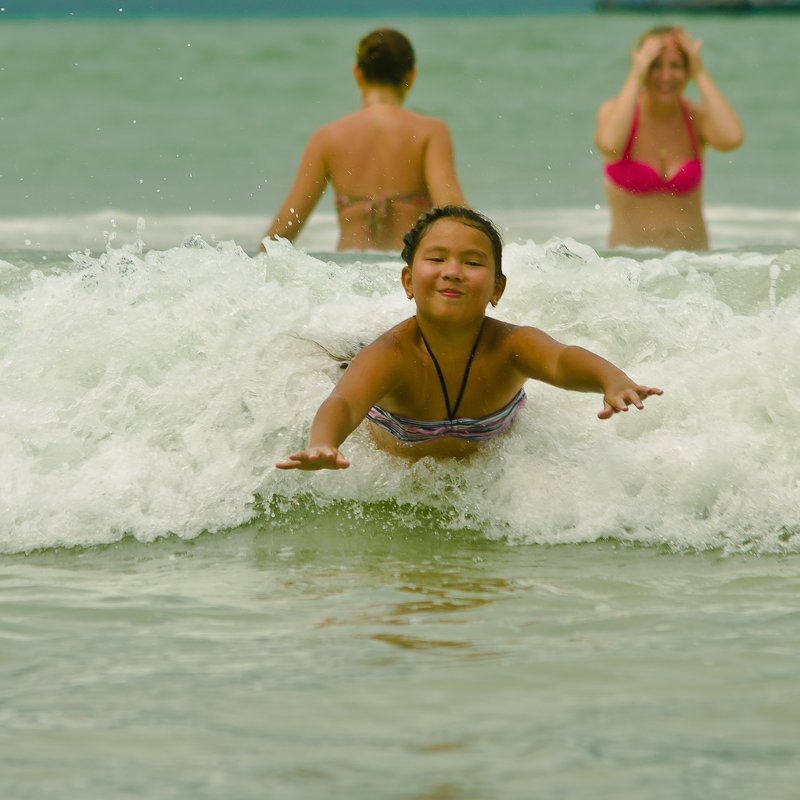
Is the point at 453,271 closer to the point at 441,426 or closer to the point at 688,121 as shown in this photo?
the point at 441,426

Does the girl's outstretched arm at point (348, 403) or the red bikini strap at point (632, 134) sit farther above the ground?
the red bikini strap at point (632, 134)

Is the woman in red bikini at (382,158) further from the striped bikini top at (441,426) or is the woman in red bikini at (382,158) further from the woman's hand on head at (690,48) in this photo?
the striped bikini top at (441,426)

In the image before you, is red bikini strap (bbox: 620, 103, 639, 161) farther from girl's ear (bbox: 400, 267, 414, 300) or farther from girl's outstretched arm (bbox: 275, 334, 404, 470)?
girl's outstretched arm (bbox: 275, 334, 404, 470)

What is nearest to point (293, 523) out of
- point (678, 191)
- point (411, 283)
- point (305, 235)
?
point (411, 283)

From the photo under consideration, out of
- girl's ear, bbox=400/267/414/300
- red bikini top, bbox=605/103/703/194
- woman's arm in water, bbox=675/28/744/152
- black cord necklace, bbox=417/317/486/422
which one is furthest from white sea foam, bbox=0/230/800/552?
woman's arm in water, bbox=675/28/744/152

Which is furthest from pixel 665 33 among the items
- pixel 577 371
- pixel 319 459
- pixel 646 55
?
pixel 319 459

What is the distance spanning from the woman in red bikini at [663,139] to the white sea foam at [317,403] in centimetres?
205

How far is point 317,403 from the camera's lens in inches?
192

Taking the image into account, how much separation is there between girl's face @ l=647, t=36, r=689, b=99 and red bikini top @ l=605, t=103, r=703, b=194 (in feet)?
0.51

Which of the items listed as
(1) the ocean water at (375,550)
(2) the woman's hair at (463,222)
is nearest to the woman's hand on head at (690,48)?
(1) the ocean water at (375,550)

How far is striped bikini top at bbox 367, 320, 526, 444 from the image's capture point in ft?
14.6

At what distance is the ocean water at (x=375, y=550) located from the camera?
255 centimetres

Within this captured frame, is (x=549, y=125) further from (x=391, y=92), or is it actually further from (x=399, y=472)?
(x=399, y=472)

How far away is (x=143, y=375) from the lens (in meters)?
5.07
